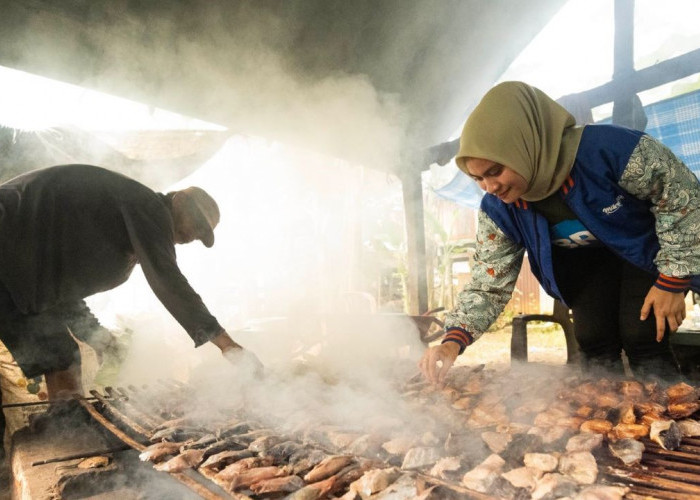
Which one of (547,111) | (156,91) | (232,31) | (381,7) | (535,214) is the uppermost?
(381,7)

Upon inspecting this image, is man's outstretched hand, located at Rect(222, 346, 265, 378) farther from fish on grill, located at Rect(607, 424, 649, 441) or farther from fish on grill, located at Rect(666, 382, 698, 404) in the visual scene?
fish on grill, located at Rect(666, 382, 698, 404)

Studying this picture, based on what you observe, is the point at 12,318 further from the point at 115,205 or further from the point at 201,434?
the point at 201,434

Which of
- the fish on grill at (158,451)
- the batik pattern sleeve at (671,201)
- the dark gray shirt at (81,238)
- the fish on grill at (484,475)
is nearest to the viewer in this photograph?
the fish on grill at (484,475)

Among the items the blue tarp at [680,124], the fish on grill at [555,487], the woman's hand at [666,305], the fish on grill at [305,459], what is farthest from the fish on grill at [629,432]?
the blue tarp at [680,124]

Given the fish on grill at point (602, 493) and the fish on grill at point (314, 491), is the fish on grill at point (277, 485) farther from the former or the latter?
the fish on grill at point (602, 493)

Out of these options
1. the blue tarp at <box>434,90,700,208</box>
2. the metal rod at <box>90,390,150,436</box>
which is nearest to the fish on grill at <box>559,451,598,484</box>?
the metal rod at <box>90,390,150,436</box>

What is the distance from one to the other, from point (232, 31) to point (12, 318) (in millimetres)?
2714

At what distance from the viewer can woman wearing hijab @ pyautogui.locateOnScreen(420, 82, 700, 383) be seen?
2127 millimetres

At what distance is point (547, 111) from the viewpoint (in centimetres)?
227

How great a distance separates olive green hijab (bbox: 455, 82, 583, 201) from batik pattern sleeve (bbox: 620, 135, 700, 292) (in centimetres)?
29

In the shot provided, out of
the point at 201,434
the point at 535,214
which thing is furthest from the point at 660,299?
the point at 201,434

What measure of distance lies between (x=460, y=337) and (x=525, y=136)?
47.3 inches

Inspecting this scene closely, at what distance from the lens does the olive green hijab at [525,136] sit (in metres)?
2.13

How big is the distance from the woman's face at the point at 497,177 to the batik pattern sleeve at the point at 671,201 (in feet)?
1.58
